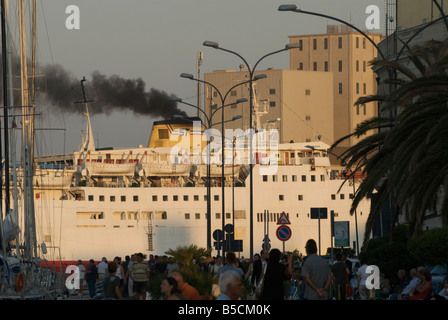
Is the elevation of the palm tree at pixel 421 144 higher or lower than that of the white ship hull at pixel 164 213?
higher

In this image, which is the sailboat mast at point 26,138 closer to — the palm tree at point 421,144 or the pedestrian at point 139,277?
the pedestrian at point 139,277

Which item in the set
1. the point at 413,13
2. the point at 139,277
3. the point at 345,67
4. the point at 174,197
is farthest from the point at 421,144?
the point at 345,67

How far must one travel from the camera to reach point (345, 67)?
110 metres

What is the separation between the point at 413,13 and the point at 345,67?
61.8m

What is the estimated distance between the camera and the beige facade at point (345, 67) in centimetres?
10956

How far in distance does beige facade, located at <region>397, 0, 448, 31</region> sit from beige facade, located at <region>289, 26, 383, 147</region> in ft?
192

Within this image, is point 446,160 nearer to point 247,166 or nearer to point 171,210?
point 171,210

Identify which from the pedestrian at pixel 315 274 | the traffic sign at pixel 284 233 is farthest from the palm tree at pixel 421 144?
the traffic sign at pixel 284 233

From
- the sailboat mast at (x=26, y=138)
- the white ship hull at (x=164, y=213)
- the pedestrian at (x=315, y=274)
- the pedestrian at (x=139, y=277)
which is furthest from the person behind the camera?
the white ship hull at (x=164, y=213)

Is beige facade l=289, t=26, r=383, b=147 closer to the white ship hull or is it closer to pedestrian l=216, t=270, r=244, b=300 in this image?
the white ship hull

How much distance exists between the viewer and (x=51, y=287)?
25.3 metres

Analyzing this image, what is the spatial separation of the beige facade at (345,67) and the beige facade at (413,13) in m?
58.5
